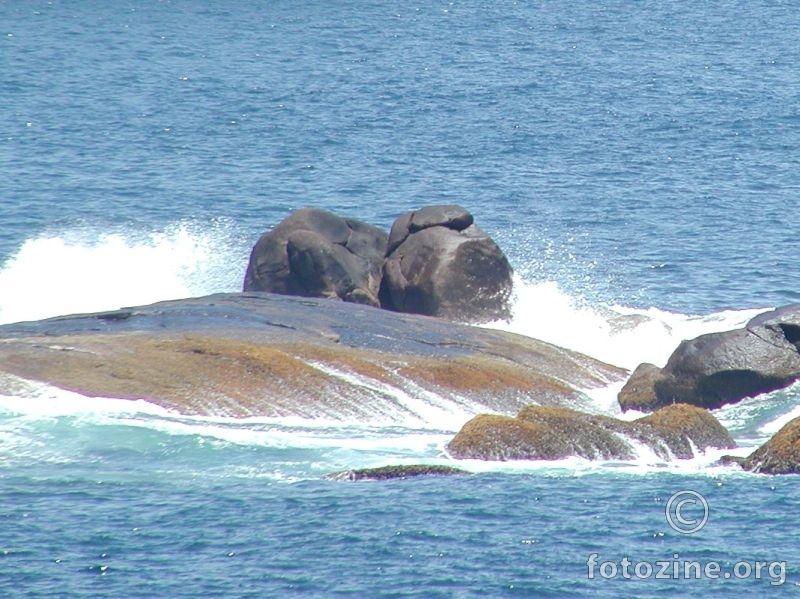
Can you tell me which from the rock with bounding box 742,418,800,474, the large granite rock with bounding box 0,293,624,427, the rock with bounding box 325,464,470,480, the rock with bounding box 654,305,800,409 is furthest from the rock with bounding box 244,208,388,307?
the rock with bounding box 742,418,800,474

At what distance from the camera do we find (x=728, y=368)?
40812 mm

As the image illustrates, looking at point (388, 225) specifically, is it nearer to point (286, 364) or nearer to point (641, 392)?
point (641, 392)

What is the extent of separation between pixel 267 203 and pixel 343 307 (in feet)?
67.5

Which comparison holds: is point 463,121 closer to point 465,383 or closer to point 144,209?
point 144,209

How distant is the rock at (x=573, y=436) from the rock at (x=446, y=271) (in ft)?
34.3

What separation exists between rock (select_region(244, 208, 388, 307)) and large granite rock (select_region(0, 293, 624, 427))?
3.26 metres

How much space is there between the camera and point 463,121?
78.4 meters

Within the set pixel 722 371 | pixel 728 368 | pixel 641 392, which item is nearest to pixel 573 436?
pixel 641 392

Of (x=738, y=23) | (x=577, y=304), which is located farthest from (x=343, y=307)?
(x=738, y=23)

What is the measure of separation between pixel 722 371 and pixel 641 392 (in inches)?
74.5

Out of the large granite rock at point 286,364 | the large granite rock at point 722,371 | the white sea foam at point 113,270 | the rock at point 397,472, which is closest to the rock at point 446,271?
the large granite rock at point 286,364

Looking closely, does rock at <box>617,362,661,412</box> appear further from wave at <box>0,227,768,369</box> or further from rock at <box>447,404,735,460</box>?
wave at <box>0,227,768,369</box>

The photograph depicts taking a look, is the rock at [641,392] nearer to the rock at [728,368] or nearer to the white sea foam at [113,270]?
the rock at [728,368]

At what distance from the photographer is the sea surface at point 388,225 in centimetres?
3078
